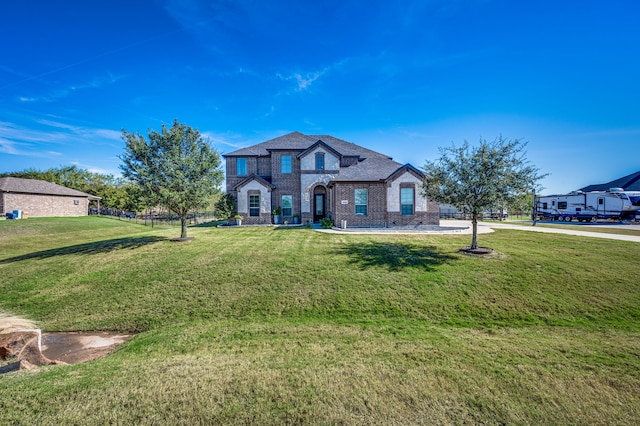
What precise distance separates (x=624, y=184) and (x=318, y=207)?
184 feet

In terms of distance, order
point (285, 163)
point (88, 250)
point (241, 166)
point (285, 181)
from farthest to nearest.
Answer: point (241, 166)
point (285, 163)
point (285, 181)
point (88, 250)

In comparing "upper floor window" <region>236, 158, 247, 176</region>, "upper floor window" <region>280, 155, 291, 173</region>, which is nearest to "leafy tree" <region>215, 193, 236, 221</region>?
"upper floor window" <region>236, 158, 247, 176</region>

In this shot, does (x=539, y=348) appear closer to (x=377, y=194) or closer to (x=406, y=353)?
(x=406, y=353)

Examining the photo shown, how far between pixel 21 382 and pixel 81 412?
176 centimetres

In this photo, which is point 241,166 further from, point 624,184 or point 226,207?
point 624,184

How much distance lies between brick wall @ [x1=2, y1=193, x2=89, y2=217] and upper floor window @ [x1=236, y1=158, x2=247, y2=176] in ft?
91.2

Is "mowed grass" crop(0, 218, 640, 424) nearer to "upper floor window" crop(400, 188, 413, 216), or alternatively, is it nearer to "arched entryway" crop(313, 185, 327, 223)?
"upper floor window" crop(400, 188, 413, 216)

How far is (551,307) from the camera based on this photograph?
8.05 metres

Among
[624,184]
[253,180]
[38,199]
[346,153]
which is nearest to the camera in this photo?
[253,180]

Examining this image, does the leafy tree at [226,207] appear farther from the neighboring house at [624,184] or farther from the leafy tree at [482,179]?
the neighboring house at [624,184]

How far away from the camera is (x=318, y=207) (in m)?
26.6

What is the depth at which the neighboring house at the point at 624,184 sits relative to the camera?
1726 inches

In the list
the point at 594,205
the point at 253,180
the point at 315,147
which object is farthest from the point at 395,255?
the point at 594,205

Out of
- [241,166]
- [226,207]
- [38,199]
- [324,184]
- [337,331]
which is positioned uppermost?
[241,166]
